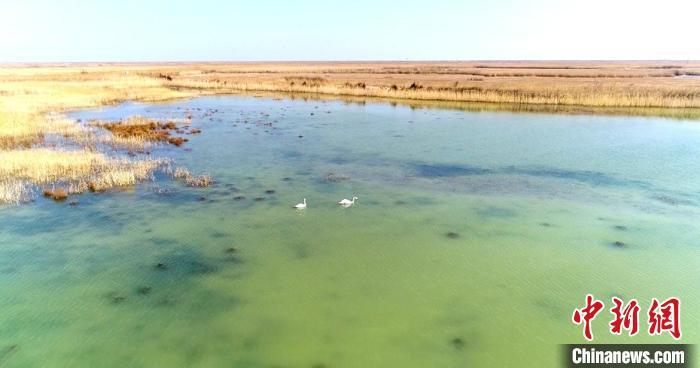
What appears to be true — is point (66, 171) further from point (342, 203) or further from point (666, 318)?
point (666, 318)

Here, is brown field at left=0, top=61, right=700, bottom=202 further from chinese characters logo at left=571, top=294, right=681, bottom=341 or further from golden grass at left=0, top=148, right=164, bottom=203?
chinese characters logo at left=571, top=294, right=681, bottom=341

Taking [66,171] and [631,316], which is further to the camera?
[66,171]

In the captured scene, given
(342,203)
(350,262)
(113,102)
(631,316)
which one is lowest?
(631,316)

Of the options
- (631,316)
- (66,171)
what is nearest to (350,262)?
(631,316)

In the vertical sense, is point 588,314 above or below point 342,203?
below

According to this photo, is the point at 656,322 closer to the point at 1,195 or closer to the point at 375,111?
the point at 1,195

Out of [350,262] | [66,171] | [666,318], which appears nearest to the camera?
[666,318]

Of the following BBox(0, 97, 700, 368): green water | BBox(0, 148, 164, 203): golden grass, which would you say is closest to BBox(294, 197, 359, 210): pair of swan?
BBox(0, 97, 700, 368): green water

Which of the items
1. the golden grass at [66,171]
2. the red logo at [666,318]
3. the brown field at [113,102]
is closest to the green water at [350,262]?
the red logo at [666,318]
